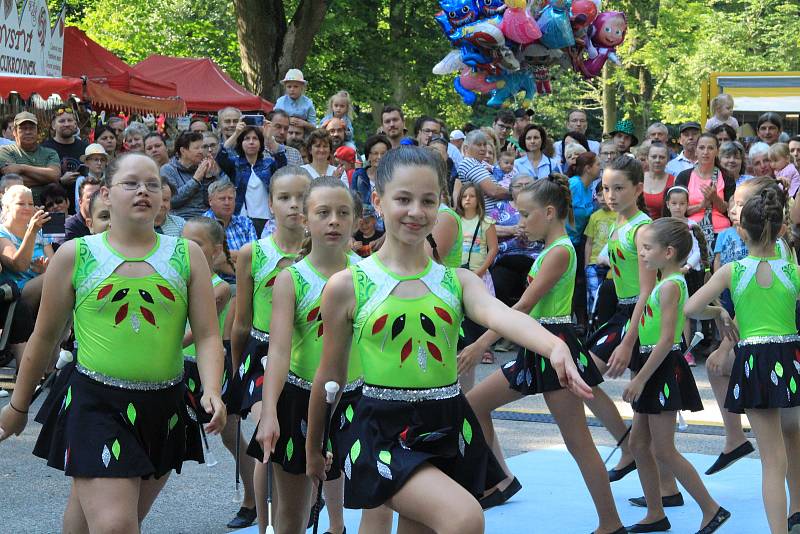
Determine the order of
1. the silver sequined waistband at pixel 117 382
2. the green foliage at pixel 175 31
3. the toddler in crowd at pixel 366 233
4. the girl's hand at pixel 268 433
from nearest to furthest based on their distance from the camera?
the silver sequined waistband at pixel 117 382
the girl's hand at pixel 268 433
the toddler in crowd at pixel 366 233
the green foliage at pixel 175 31

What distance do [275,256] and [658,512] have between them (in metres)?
2.43

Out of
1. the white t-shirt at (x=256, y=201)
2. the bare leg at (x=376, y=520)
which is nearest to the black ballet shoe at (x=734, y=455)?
the bare leg at (x=376, y=520)

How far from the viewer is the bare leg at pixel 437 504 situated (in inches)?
139

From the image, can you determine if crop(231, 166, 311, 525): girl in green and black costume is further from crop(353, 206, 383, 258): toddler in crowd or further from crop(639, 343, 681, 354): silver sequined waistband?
crop(353, 206, 383, 258): toddler in crowd

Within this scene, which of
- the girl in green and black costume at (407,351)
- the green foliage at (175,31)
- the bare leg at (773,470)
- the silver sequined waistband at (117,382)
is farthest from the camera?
the green foliage at (175,31)

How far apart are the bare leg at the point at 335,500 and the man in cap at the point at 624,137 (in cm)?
855

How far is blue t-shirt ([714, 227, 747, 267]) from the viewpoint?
412 inches

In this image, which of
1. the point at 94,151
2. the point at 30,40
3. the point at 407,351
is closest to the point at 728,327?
the point at 407,351

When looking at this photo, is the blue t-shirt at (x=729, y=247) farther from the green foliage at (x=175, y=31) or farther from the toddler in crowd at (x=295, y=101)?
the green foliage at (x=175, y=31)

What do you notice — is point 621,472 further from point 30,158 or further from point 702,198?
point 30,158

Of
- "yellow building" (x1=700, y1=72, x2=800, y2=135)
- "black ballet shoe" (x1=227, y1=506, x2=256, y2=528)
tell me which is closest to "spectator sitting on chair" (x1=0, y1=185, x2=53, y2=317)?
"black ballet shoe" (x1=227, y1=506, x2=256, y2=528)

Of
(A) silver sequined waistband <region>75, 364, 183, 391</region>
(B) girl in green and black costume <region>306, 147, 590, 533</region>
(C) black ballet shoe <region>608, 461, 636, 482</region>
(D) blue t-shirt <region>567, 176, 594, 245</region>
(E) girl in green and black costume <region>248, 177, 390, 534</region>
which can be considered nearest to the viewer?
(B) girl in green and black costume <region>306, 147, 590, 533</region>

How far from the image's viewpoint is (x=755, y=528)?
617cm

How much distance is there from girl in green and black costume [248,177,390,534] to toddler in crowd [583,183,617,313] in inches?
274
